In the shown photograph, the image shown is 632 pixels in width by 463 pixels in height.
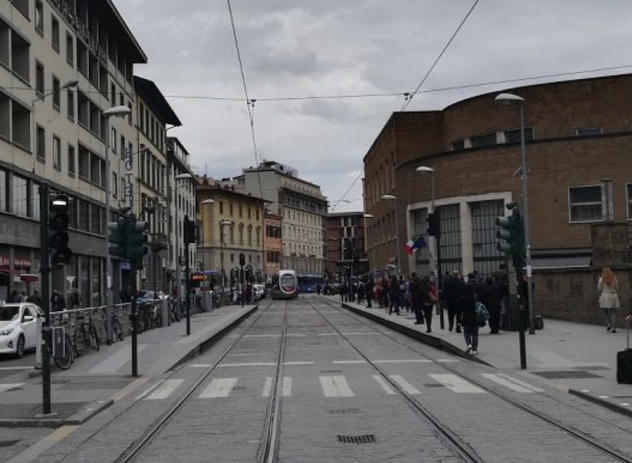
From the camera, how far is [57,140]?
43312mm

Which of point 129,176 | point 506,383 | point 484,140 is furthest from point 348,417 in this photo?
point 129,176

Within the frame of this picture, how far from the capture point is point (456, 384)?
1495cm

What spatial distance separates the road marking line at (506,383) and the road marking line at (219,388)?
4.75m

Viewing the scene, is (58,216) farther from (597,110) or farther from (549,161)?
(597,110)

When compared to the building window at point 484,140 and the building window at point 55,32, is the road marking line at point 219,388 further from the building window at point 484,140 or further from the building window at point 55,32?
the building window at point 484,140

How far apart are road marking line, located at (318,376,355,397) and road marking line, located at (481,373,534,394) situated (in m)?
2.71

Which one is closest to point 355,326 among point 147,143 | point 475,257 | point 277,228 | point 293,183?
point 475,257

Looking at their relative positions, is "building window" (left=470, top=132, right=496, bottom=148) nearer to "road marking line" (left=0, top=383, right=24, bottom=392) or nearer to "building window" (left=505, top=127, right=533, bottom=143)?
"building window" (left=505, top=127, right=533, bottom=143)

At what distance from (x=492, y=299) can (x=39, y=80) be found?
26.1m

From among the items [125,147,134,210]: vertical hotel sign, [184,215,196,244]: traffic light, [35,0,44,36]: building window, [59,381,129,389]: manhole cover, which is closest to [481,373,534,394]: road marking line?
[59,381,129,389]: manhole cover

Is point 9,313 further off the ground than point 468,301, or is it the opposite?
point 468,301

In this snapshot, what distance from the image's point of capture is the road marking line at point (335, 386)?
13756 mm

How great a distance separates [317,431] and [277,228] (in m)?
121

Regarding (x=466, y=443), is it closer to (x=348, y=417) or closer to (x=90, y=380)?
(x=348, y=417)
